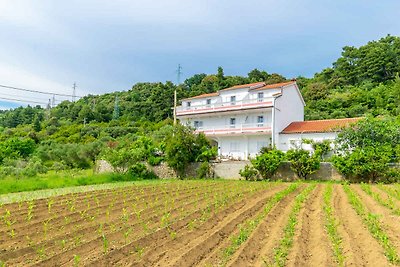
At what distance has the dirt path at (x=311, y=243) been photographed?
5.10 m

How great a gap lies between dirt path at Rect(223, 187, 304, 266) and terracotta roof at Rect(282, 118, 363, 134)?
15724mm

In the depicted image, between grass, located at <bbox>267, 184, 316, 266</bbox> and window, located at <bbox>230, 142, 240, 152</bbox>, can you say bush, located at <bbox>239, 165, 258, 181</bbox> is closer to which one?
window, located at <bbox>230, 142, 240, 152</bbox>

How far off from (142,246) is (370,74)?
41826mm

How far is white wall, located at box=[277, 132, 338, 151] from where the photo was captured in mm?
23337

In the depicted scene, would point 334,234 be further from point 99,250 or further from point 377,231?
point 99,250

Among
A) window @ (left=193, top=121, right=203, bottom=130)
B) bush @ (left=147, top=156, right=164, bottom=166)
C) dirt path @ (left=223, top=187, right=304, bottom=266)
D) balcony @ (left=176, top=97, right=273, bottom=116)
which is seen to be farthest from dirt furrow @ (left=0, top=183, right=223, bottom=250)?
window @ (left=193, top=121, right=203, bottom=130)

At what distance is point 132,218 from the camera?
27.2 ft

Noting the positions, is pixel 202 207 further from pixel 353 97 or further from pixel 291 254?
pixel 353 97

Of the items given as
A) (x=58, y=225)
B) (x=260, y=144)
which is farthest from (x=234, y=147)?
(x=58, y=225)

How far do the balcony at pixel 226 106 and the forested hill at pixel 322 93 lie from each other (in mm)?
9007

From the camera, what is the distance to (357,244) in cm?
593

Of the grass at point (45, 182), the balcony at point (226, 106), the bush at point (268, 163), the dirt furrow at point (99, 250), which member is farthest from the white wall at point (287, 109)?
the dirt furrow at point (99, 250)

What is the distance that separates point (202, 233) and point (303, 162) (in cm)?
1471

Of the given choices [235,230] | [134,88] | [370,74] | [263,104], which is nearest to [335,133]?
[263,104]
